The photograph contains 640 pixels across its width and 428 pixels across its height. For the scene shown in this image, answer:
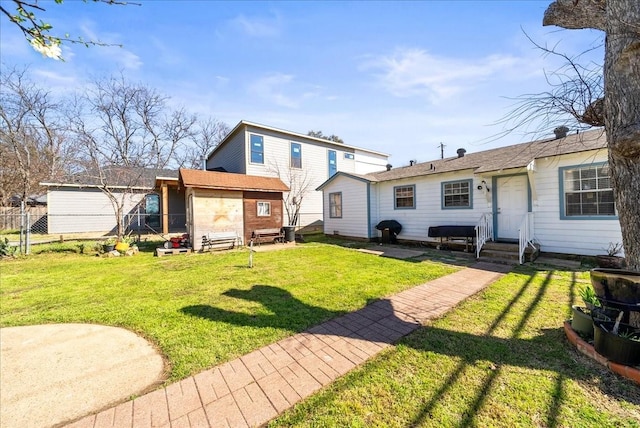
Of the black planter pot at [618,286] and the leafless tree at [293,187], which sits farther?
the leafless tree at [293,187]

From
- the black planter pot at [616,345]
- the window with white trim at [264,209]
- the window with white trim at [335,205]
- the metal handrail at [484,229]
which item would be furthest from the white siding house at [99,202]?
the black planter pot at [616,345]

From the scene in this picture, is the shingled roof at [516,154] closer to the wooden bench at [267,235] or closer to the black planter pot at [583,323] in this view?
the black planter pot at [583,323]

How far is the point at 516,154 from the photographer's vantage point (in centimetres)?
905

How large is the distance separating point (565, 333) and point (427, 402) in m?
2.43

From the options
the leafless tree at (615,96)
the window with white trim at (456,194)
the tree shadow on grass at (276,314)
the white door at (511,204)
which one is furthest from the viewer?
the window with white trim at (456,194)

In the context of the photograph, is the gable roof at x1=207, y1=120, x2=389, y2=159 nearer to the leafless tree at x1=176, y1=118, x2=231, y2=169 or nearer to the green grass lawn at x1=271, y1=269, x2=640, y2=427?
the leafless tree at x1=176, y1=118, x2=231, y2=169

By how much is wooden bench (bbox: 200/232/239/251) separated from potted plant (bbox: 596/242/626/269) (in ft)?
40.3

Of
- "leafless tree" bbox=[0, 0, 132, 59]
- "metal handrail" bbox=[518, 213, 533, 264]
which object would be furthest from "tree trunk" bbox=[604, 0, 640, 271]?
"metal handrail" bbox=[518, 213, 533, 264]

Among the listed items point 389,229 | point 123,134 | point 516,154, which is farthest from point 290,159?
point 516,154

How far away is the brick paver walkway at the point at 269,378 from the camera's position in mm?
2014

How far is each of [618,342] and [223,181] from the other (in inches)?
467

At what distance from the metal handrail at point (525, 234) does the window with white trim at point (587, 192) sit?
0.87 m

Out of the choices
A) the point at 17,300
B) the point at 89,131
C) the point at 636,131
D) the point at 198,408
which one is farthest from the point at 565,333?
the point at 89,131

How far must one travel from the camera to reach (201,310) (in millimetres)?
4207
